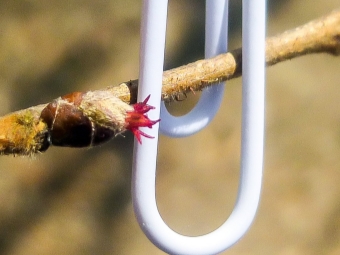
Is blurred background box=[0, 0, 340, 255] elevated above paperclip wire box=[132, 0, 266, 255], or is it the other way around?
blurred background box=[0, 0, 340, 255]

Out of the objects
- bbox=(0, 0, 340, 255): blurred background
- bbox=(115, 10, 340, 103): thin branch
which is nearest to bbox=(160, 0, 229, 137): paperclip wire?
bbox=(115, 10, 340, 103): thin branch

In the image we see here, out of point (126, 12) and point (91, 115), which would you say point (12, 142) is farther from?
point (126, 12)

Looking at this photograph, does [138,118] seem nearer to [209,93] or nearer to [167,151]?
[209,93]

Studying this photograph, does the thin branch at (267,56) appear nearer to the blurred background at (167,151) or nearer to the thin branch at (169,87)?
the thin branch at (169,87)

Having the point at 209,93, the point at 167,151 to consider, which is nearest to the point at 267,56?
the point at 209,93

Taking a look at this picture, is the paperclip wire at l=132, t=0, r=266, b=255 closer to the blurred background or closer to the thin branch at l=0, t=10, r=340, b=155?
the thin branch at l=0, t=10, r=340, b=155
